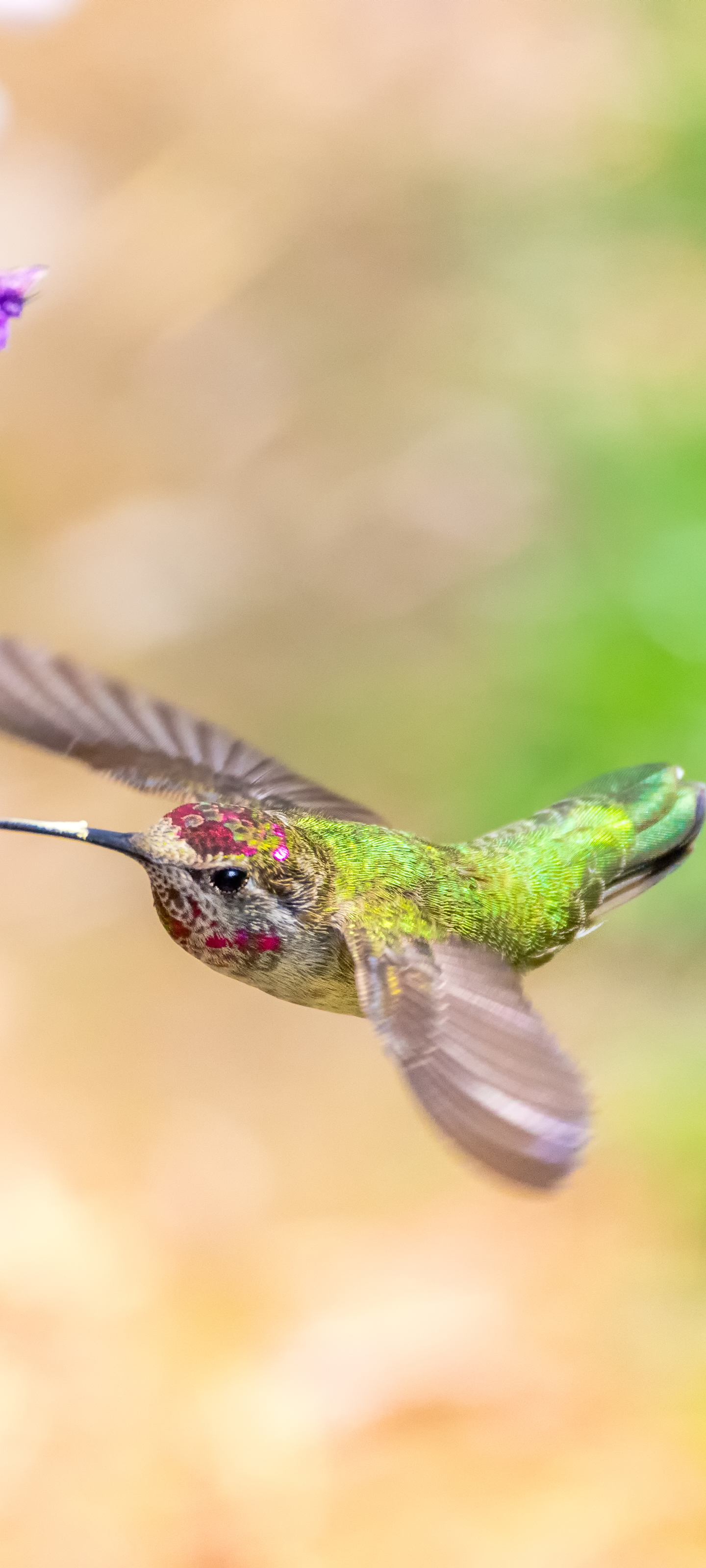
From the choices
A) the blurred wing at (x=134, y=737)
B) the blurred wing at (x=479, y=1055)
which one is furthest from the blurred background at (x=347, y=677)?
the blurred wing at (x=134, y=737)

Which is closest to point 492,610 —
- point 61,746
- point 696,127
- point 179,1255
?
point 696,127

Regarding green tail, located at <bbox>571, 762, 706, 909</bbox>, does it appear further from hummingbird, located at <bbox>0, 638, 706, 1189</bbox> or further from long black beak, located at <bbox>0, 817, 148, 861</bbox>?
long black beak, located at <bbox>0, 817, 148, 861</bbox>

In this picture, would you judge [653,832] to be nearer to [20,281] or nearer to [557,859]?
[557,859]

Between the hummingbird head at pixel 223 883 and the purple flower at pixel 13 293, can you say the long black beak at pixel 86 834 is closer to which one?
the hummingbird head at pixel 223 883

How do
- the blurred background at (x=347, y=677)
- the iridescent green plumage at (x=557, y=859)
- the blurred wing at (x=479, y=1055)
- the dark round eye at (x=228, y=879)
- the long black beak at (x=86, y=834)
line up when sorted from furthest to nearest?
the blurred background at (x=347, y=677) → the iridescent green plumage at (x=557, y=859) → the dark round eye at (x=228, y=879) → the long black beak at (x=86, y=834) → the blurred wing at (x=479, y=1055)

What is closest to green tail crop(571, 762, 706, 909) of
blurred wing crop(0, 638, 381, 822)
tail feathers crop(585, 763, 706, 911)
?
tail feathers crop(585, 763, 706, 911)

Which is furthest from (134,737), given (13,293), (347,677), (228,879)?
(347,677)

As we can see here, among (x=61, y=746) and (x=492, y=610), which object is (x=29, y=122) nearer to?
(x=492, y=610)
